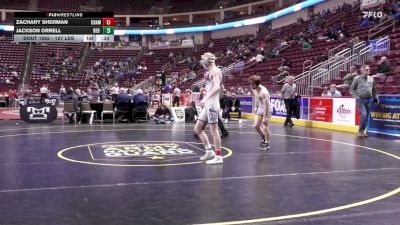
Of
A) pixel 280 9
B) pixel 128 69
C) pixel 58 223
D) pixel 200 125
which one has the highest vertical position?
pixel 280 9

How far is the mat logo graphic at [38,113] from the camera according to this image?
55.6 ft

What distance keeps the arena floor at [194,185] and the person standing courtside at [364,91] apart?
215cm

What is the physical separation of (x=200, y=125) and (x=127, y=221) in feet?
12.0

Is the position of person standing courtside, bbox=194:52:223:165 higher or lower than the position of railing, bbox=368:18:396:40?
lower

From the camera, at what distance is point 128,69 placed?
→ 4762cm

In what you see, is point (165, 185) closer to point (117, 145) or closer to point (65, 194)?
point (65, 194)

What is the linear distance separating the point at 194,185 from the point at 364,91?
7.64 metres

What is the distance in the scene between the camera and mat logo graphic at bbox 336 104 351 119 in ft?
45.9

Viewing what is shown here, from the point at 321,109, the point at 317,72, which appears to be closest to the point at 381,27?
the point at 317,72

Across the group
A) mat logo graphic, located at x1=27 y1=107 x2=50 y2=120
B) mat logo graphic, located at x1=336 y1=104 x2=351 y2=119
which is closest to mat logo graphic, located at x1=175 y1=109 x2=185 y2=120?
mat logo graphic, located at x1=27 y1=107 x2=50 y2=120

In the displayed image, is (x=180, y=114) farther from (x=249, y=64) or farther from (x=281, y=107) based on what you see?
(x=249, y=64)

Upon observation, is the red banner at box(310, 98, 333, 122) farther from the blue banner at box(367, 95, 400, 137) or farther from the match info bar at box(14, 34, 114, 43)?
the match info bar at box(14, 34, 114, 43)

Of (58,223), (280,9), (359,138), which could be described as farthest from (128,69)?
(58,223)

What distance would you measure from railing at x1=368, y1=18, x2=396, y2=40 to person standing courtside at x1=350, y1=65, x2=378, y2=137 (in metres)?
10.2
